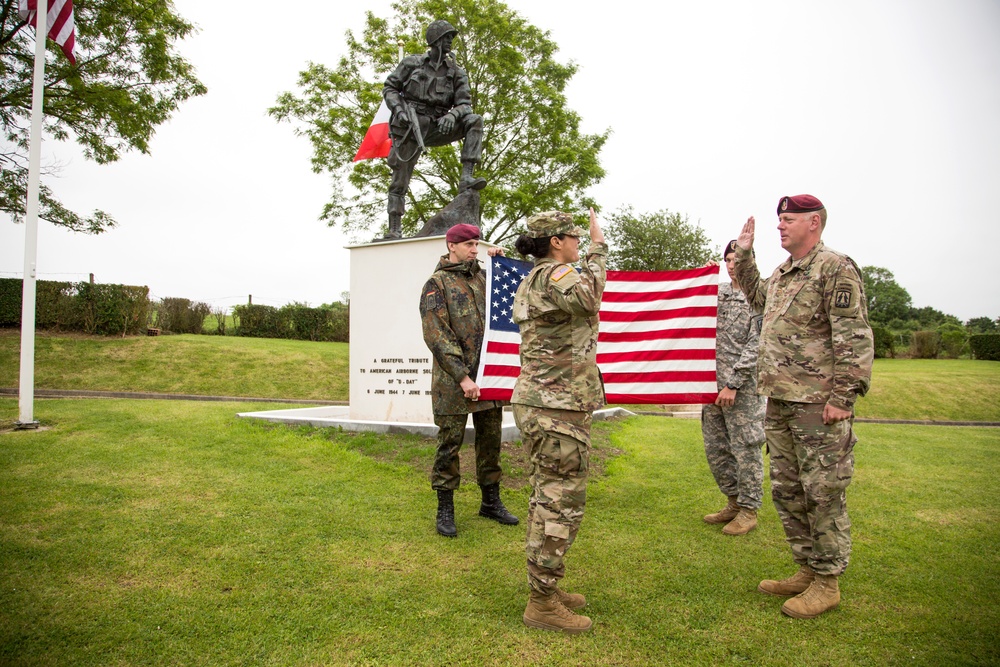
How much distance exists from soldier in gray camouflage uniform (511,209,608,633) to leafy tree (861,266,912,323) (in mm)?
56812

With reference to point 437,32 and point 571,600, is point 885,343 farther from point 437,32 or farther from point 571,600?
point 571,600

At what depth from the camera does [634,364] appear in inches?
187

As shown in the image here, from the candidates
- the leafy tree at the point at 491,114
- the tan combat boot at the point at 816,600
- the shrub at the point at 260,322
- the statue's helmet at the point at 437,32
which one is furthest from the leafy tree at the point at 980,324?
the tan combat boot at the point at 816,600

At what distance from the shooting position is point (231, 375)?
14891mm

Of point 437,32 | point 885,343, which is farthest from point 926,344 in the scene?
point 437,32

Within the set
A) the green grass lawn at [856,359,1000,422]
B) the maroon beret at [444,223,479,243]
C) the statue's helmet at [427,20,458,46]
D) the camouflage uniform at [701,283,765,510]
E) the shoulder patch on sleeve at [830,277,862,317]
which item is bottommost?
the green grass lawn at [856,359,1000,422]

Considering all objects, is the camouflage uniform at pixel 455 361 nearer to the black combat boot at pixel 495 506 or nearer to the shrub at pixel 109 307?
the black combat boot at pixel 495 506

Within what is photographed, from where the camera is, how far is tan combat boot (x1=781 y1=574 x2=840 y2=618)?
117 inches

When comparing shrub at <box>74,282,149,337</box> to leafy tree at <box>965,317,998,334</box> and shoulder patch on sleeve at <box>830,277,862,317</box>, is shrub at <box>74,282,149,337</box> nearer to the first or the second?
shoulder patch on sleeve at <box>830,277,862,317</box>

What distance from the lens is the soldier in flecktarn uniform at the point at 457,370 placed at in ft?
13.2

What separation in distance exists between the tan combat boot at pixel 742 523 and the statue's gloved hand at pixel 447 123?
19.8ft

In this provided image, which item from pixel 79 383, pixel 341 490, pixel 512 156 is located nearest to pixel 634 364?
pixel 341 490

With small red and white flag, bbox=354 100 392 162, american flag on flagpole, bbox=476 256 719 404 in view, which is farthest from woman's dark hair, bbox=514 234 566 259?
small red and white flag, bbox=354 100 392 162

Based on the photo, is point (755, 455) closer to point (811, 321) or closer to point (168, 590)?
point (811, 321)
